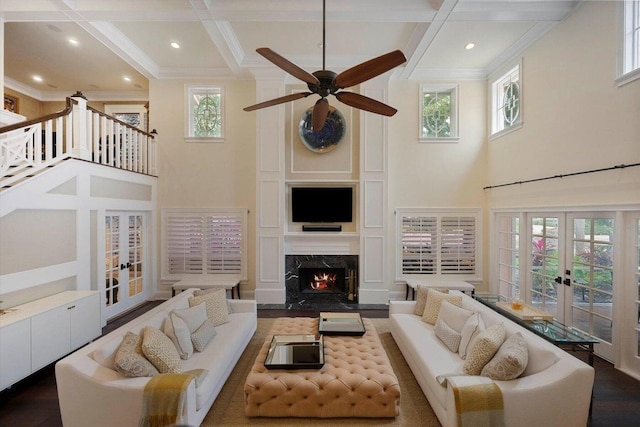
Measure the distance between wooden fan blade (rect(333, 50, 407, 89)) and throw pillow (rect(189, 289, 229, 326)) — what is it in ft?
9.49

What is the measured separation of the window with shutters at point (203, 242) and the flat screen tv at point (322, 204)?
1.12 meters

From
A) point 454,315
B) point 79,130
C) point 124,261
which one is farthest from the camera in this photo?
point 124,261

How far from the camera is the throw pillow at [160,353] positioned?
2.36 meters

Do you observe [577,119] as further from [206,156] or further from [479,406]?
[206,156]

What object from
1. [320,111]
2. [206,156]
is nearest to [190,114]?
[206,156]

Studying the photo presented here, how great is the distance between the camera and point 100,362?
226 cm

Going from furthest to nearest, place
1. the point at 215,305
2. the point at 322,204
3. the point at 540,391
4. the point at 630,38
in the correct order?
the point at 322,204 < the point at 215,305 < the point at 630,38 < the point at 540,391

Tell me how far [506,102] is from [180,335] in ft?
20.7

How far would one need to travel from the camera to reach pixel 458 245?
19.4 ft

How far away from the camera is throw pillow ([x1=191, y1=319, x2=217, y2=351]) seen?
9.69 ft

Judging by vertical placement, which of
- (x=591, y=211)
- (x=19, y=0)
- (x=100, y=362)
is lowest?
(x=100, y=362)

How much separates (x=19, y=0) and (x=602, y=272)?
826cm

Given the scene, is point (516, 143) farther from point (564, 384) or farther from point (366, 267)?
point (564, 384)

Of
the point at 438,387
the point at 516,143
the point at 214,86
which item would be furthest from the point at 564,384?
the point at 214,86
